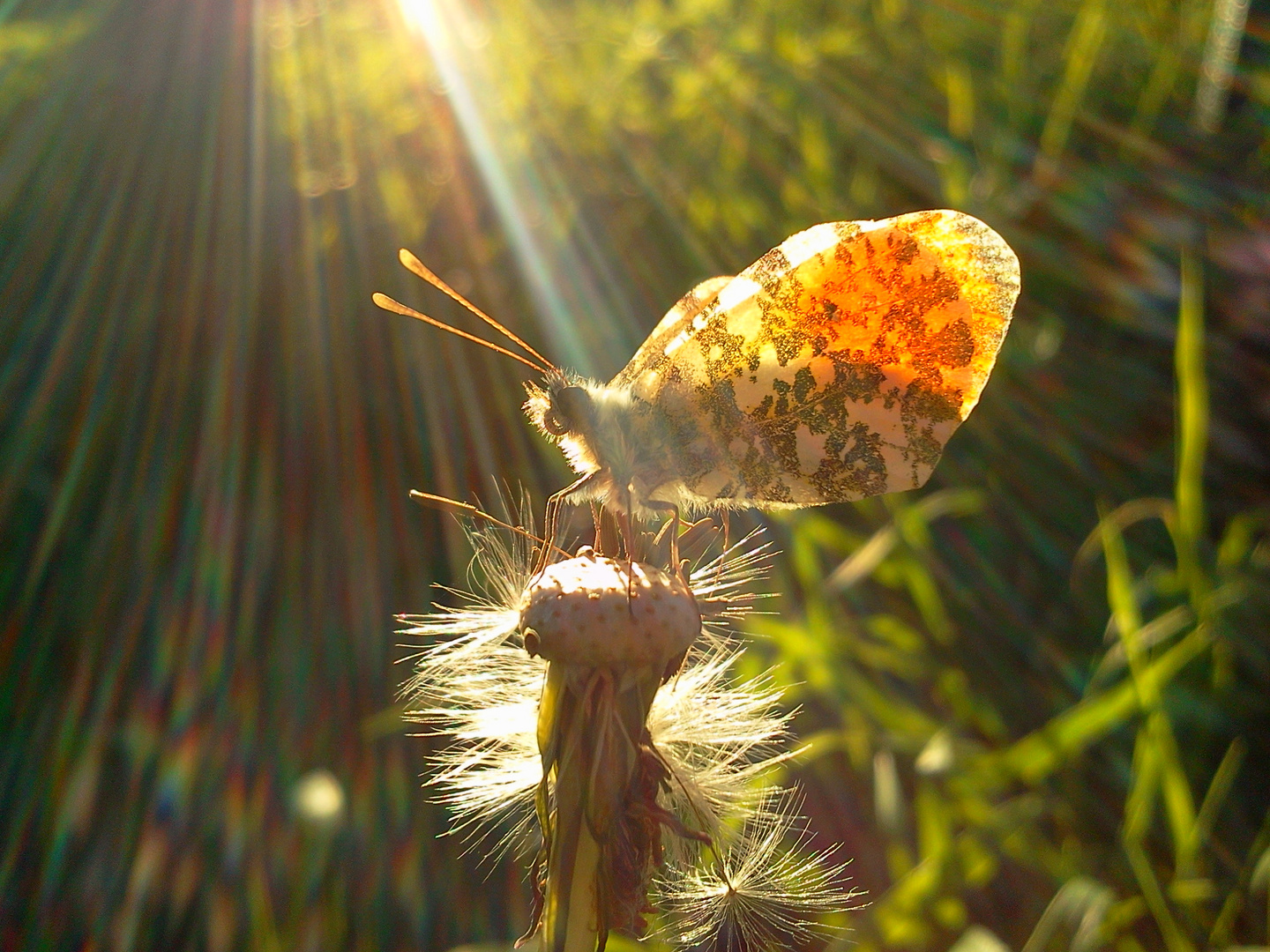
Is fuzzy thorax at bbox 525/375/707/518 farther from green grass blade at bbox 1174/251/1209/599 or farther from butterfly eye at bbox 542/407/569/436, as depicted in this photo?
green grass blade at bbox 1174/251/1209/599

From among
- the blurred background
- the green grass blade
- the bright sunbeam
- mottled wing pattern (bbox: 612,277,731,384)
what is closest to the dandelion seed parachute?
mottled wing pattern (bbox: 612,277,731,384)

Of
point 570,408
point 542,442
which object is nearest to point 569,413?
point 570,408

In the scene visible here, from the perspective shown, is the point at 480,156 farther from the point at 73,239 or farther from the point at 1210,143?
the point at 1210,143

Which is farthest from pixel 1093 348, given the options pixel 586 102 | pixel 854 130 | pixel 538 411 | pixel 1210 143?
pixel 538 411

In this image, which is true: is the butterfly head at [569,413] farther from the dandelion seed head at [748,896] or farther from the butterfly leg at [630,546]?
the dandelion seed head at [748,896]

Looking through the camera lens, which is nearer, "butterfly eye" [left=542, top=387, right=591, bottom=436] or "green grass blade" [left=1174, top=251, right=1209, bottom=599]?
"butterfly eye" [left=542, top=387, right=591, bottom=436]

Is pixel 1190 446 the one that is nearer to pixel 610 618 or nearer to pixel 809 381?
pixel 809 381

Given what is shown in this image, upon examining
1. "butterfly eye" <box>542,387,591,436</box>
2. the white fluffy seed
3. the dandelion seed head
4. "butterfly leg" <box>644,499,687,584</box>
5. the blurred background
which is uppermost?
the white fluffy seed
